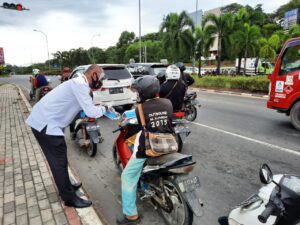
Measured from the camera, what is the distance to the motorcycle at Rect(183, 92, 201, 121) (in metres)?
8.19

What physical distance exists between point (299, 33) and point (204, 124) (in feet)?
75.5

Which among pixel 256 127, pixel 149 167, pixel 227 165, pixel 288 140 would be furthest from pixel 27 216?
pixel 256 127

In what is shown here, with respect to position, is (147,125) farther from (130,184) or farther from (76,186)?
(76,186)

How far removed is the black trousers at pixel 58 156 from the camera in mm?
3260

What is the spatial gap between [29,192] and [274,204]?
336cm

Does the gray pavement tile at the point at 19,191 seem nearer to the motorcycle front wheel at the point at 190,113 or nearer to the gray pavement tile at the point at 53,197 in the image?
the gray pavement tile at the point at 53,197

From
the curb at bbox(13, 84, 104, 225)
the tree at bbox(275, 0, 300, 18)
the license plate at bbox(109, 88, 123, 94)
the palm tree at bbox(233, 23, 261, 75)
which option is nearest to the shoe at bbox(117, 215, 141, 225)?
the curb at bbox(13, 84, 104, 225)

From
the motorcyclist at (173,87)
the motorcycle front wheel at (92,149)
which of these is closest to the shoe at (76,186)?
Answer: the motorcycle front wheel at (92,149)

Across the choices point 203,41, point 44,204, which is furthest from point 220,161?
point 203,41

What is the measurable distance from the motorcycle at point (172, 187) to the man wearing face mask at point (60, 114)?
0.68 m

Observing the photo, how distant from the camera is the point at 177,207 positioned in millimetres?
2918

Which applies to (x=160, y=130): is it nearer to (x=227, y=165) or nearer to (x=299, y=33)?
(x=227, y=165)

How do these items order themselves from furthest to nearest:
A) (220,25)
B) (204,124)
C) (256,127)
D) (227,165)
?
(220,25) < (204,124) < (256,127) < (227,165)

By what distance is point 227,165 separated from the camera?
4.89m
